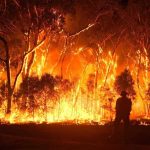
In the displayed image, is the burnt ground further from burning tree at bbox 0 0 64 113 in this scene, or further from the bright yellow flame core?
burning tree at bbox 0 0 64 113

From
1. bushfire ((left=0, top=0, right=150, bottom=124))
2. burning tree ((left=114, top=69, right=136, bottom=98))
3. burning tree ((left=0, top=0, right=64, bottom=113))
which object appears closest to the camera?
bushfire ((left=0, top=0, right=150, bottom=124))

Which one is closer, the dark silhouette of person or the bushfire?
the dark silhouette of person

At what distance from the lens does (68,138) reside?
17.4m

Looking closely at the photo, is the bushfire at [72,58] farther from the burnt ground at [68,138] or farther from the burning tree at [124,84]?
the burnt ground at [68,138]

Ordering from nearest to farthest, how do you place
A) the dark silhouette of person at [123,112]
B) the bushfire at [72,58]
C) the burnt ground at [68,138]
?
the burnt ground at [68,138] < the dark silhouette of person at [123,112] < the bushfire at [72,58]

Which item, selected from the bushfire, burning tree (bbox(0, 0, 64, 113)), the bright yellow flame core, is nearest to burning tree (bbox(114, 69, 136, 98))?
the bushfire

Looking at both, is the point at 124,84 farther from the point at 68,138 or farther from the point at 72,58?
the point at 68,138

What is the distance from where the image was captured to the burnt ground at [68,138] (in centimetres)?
1527

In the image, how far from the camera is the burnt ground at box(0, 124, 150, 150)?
50.1 feet

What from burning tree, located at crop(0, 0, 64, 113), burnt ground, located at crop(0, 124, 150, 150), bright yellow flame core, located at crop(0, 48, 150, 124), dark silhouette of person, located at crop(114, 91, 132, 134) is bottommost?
burnt ground, located at crop(0, 124, 150, 150)

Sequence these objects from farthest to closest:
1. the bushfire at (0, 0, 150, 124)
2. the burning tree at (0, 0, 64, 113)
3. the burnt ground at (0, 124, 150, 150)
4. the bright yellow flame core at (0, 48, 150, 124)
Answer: the burning tree at (0, 0, 64, 113) < the bushfire at (0, 0, 150, 124) < the bright yellow flame core at (0, 48, 150, 124) < the burnt ground at (0, 124, 150, 150)

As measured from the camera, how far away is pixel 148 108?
28.7m

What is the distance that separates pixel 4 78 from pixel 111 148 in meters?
20.1

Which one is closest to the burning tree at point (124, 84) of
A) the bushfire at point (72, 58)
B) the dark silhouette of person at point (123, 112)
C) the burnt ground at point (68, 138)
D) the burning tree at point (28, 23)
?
the bushfire at point (72, 58)
